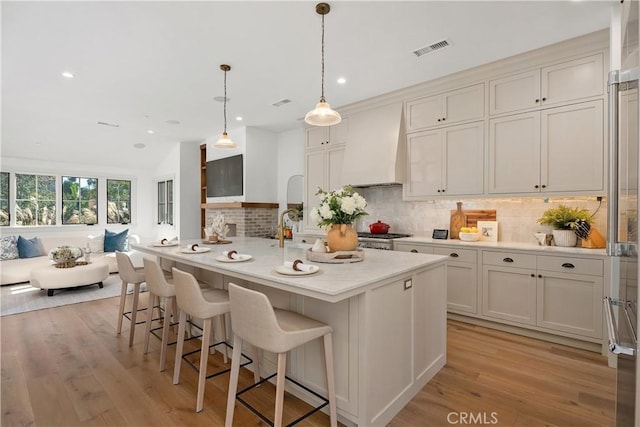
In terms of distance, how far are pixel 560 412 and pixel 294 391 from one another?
Answer: 1.65 meters

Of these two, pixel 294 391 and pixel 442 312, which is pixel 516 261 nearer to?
pixel 442 312

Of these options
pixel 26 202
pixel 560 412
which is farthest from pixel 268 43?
pixel 26 202

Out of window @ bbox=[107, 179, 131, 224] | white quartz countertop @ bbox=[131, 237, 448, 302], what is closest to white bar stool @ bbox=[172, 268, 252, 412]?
white quartz countertop @ bbox=[131, 237, 448, 302]

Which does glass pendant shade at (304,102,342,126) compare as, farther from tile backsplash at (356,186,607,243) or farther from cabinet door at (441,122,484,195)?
tile backsplash at (356,186,607,243)

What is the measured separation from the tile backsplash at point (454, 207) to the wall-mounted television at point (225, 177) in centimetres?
246

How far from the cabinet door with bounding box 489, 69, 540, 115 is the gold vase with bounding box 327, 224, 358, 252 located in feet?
7.52

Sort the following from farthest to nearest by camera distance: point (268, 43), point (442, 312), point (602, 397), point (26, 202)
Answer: point (26, 202), point (268, 43), point (442, 312), point (602, 397)

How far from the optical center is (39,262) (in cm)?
571

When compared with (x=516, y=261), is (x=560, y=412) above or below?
below

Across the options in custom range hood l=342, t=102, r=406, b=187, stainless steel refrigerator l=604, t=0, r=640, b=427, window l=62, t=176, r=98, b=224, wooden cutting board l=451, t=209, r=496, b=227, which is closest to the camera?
stainless steel refrigerator l=604, t=0, r=640, b=427

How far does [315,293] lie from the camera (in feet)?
5.09

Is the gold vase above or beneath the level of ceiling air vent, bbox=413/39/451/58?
beneath

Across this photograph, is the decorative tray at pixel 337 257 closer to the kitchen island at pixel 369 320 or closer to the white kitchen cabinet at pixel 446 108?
the kitchen island at pixel 369 320

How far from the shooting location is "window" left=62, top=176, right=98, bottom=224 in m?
7.36
